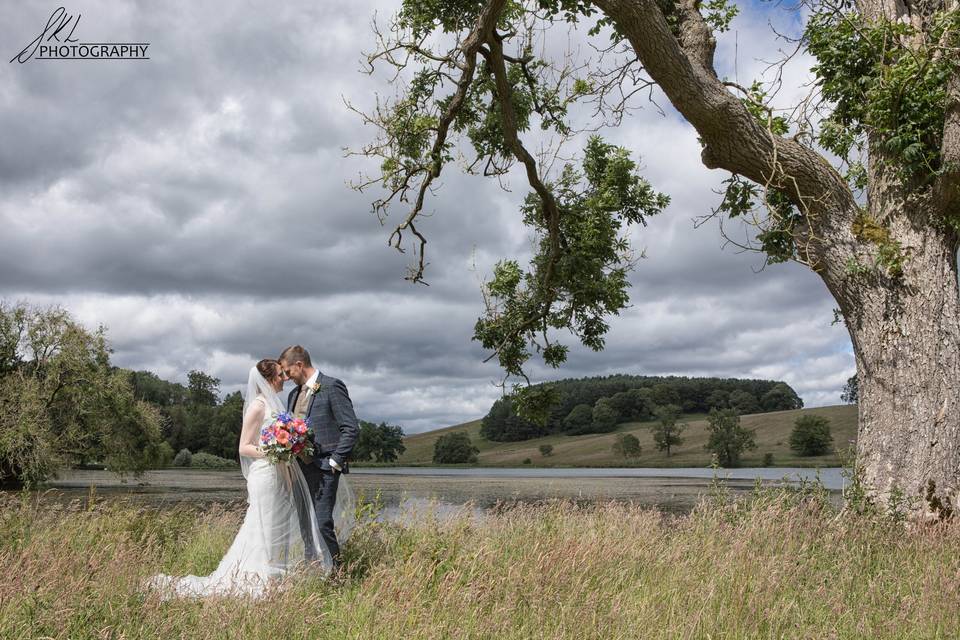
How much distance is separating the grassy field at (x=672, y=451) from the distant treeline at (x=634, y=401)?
158 cm

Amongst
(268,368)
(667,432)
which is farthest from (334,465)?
(667,432)

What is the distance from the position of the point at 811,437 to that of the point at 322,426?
74.9m

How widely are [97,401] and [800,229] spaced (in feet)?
112

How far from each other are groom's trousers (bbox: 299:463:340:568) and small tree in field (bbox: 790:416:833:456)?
242 ft

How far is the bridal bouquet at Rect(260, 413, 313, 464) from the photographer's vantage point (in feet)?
22.3

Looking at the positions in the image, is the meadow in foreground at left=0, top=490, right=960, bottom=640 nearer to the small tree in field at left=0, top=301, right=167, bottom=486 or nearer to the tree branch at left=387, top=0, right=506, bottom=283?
the tree branch at left=387, top=0, right=506, bottom=283

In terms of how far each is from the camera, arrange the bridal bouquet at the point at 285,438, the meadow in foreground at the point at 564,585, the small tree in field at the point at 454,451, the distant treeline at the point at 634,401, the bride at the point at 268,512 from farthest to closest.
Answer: the distant treeline at the point at 634,401 < the small tree in field at the point at 454,451 < the bride at the point at 268,512 < the bridal bouquet at the point at 285,438 < the meadow in foreground at the point at 564,585

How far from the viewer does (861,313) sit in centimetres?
962

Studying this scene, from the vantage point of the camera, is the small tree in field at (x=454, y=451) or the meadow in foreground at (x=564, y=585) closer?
the meadow in foreground at (x=564, y=585)

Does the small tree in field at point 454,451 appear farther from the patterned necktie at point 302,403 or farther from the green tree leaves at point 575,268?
the patterned necktie at point 302,403

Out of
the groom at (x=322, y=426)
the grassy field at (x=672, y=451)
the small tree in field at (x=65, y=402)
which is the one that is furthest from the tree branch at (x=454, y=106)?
the grassy field at (x=672, y=451)

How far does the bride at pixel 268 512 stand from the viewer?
713cm

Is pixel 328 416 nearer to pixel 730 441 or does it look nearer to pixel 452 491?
pixel 452 491

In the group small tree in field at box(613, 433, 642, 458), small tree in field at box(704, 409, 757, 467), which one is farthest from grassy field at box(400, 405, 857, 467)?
small tree in field at box(704, 409, 757, 467)
